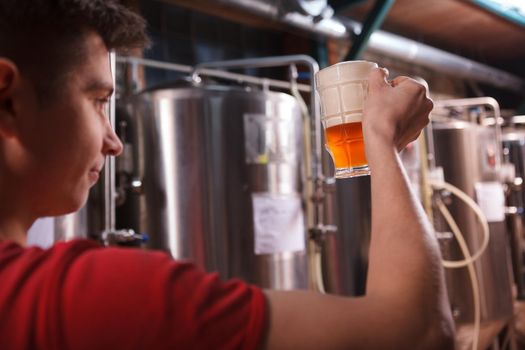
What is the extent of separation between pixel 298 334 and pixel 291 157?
1.84m

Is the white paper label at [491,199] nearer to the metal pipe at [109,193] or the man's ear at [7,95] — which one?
the metal pipe at [109,193]

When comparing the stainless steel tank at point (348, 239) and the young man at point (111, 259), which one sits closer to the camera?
the young man at point (111, 259)

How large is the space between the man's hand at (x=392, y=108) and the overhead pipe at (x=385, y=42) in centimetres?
224

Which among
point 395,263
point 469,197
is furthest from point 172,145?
point 469,197

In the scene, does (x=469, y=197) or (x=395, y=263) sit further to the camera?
(x=469, y=197)

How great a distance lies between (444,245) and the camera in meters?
3.29

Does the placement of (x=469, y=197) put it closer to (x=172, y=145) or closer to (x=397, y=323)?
(x=172, y=145)

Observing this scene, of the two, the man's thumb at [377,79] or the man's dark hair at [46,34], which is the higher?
the man's dark hair at [46,34]

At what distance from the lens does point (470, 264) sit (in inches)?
128

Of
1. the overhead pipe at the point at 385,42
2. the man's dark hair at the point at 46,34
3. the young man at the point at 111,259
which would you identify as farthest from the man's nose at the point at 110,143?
the overhead pipe at the point at 385,42

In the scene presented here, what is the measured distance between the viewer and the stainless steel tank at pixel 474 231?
11.0 ft

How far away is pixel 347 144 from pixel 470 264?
8.38ft

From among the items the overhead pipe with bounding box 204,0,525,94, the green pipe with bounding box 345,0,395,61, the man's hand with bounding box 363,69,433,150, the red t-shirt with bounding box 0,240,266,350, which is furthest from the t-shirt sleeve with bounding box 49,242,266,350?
the green pipe with bounding box 345,0,395,61

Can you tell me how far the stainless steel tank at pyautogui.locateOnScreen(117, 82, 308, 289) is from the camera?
227 cm
